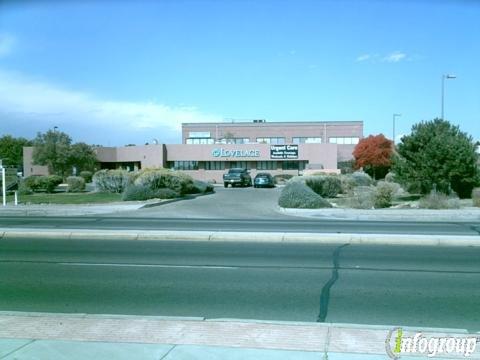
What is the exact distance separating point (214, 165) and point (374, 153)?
20895mm

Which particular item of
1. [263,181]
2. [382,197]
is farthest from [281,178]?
[382,197]

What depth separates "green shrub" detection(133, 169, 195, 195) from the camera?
3253 cm

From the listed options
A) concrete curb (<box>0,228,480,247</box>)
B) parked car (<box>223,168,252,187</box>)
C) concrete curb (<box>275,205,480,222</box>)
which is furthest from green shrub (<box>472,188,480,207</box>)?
parked car (<box>223,168,252,187</box>)

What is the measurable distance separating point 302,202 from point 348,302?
60.3 ft

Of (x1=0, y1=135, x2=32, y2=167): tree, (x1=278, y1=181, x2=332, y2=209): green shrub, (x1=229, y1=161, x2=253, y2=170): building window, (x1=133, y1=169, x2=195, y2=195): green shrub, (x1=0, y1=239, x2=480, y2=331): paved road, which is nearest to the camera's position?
(x1=0, y1=239, x2=480, y2=331): paved road

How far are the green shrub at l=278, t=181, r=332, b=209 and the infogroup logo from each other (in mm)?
20143

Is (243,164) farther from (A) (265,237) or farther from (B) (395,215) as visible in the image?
(A) (265,237)

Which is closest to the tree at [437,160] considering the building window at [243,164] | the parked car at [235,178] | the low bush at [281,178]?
the parked car at [235,178]

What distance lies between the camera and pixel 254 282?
8.79m

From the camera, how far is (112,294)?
7.99 meters

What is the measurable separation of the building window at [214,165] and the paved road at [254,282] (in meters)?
52.8

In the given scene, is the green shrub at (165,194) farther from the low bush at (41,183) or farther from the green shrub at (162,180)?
the low bush at (41,183)

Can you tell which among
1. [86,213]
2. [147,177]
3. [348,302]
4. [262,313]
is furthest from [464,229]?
[147,177]

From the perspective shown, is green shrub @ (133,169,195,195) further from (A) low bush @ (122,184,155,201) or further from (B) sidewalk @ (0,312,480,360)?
(B) sidewalk @ (0,312,480,360)
